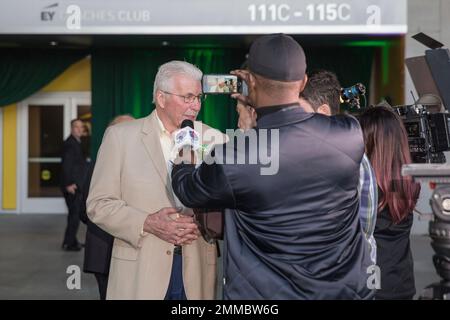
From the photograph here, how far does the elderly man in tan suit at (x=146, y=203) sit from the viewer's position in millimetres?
2627

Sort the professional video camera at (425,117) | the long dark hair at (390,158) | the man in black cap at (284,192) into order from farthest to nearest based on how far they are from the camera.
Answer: the long dark hair at (390,158)
the professional video camera at (425,117)
the man in black cap at (284,192)

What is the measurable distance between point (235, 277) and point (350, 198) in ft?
1.38

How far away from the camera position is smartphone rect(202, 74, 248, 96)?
214 cm

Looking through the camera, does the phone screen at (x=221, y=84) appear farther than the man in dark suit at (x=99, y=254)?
No

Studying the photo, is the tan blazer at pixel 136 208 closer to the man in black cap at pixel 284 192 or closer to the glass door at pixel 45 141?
the man in black cap at pixel 284 192

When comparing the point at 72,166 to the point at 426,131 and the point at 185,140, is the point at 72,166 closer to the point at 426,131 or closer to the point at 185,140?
the point at 426,131

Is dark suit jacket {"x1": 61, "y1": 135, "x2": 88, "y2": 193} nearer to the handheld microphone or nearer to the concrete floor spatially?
the concrete floor

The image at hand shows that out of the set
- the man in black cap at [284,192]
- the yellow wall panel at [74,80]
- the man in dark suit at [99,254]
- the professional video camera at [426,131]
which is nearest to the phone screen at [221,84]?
the man in black cap at [284,192]

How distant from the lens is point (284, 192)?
6.28 ft

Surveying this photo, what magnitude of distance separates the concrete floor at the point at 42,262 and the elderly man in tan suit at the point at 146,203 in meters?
3.21

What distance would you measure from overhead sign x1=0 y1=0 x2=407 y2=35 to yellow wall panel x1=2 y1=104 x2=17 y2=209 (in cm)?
255

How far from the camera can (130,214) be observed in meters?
2.59
